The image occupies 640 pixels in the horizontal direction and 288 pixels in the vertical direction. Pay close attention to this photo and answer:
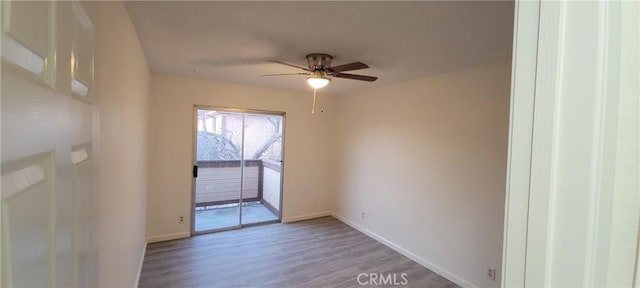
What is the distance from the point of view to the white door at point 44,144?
38cm

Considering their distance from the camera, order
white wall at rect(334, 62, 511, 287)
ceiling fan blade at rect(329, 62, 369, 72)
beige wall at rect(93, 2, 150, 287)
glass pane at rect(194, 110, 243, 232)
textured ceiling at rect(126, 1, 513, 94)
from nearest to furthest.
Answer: beige wall at rect(93, 2, 150, 287)
textured ceiling at rect(126, 1, 513, 94)
ceiling fan blade at rect(329, 62, 369, 72)
white wall at rect(334, 62, 511, 287)
glass pane at rect(194, 110, 243, 232)

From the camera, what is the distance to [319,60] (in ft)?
8.42

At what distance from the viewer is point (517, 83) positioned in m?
0.49

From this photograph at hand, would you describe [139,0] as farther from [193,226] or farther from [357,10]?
[193,226]

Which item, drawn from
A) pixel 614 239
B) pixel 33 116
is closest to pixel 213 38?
pixel 33 116

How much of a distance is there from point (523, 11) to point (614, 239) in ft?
1.31

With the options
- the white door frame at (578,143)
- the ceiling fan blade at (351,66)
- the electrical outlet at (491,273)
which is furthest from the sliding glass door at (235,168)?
the white door frame at (578,143)

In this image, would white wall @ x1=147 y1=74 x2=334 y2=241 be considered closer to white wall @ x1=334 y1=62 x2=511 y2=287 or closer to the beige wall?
white wall @ x1=334 y1=62 x2=511 y2=287

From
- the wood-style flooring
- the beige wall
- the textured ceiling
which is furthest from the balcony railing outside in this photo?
the beige wall

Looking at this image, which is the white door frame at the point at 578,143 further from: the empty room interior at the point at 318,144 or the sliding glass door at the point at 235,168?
the sliding glass door at the point at 235,168

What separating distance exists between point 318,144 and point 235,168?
152cm

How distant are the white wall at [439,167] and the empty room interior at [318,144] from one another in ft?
0.07

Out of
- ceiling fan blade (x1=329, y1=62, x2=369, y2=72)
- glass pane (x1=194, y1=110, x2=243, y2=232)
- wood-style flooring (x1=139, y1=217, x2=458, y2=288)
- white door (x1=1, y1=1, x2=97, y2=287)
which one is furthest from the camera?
glass pane (x1=194, y1=110, x2=243, y2=232)

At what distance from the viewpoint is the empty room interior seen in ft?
1.33
